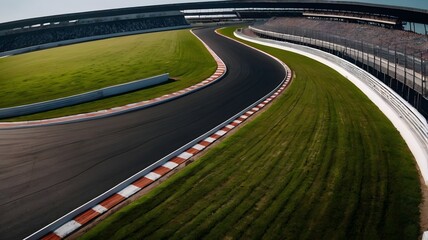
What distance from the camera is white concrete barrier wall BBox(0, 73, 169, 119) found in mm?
17219

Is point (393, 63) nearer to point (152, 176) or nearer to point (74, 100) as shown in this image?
point (152, 176)

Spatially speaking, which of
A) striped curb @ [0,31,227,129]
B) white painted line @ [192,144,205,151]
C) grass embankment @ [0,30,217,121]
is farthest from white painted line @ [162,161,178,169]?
grass embankment @ [0,30,217,121]

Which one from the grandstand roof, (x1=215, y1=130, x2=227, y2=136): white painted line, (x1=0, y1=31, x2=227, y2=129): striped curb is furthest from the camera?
the grandstand roof

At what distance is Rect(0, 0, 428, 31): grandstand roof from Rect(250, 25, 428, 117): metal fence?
1573cm

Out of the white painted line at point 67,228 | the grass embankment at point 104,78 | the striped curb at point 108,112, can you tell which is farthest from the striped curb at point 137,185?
the grass embankment at point 104,78

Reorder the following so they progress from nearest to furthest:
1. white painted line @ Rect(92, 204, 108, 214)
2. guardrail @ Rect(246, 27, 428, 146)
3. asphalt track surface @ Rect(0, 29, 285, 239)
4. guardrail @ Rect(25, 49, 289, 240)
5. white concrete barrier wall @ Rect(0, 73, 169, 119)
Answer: guardrail @ Rect(25, 49, 289, 240) < white painted line @ Rect(92, 204, 108, 214) < asphalt track surface @ Rect(0, 29, 285, 239) < guardrail @ Rect(246, 27, 428, 146) < white concrete barrier wall @ Rect(0, 73, 169, 119)

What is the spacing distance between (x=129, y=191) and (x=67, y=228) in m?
1.97

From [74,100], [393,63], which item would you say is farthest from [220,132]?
[393,63]

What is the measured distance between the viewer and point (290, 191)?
27.5 ft

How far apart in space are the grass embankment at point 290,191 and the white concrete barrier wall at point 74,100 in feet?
38.6

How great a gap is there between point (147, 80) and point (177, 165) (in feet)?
46.3

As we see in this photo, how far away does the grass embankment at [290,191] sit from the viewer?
22.7 feet

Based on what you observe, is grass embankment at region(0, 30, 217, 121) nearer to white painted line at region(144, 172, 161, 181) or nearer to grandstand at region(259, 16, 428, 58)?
white painted line at region(144, 172, 161, 181)

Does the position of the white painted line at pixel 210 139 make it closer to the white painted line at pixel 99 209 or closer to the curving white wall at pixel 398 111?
the white painted line at pixel 99 209
